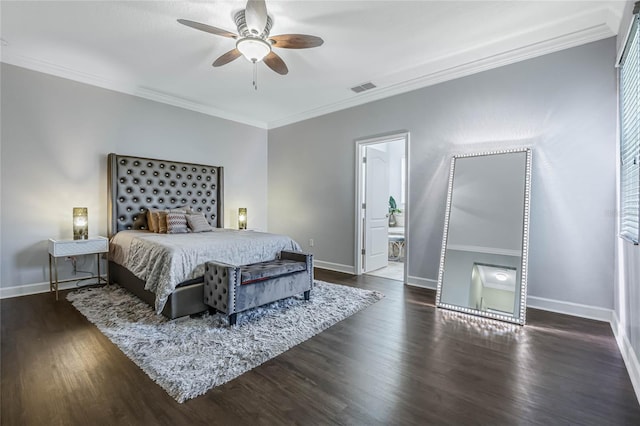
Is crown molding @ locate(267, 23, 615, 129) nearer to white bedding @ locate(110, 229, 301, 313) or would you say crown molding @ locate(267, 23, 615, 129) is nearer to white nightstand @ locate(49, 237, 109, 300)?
white bedding @ locate(110, 229, 301, 313)

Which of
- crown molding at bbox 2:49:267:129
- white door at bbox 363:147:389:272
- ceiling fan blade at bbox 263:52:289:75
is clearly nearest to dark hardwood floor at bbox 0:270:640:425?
white door at bbox 363:147:389:272

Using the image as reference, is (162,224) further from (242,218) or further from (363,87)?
(363,87)

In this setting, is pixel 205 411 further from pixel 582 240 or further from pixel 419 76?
pixel 419 76

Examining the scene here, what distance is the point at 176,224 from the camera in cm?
375

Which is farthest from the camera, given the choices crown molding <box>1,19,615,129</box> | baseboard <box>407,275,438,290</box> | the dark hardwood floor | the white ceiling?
baseboard <box>407,275,438,290</box>

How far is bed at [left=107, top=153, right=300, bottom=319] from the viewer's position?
2.66 metres

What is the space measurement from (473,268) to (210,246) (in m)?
2.85

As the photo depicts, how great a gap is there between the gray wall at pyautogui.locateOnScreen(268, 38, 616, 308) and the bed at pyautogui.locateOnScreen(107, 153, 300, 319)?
6.63ft

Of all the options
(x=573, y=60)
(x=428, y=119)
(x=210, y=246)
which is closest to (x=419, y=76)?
(x=428, y=119)

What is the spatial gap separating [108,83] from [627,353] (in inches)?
239

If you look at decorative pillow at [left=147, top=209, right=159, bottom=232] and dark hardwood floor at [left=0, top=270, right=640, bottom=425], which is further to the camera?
decorative pillow at [left=147, top=209, right=159, bottom=232]

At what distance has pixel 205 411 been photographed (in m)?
1.54

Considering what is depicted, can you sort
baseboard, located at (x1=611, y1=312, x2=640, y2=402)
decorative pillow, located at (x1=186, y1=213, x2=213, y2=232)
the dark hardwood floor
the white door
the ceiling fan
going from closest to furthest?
the dark hardwood floor → baseboard, located at (x1=611, y1=312, x2=640, y2=402) → the ceiling fan → decorative pillow, located at (x1=186, y1=213, x2=213, y2=232) → the white door

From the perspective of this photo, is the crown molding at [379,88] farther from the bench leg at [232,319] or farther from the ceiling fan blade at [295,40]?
the bench leg at [232,319]
